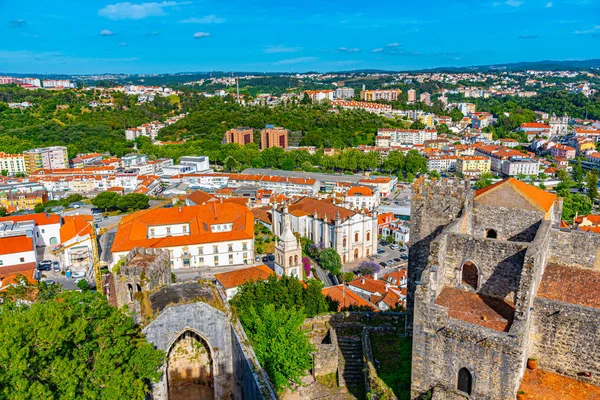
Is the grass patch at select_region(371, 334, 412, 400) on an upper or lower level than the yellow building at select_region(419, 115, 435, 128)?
lower

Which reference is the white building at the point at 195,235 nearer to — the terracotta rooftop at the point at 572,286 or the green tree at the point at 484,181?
the terracotta rooftop at the point at 572,286

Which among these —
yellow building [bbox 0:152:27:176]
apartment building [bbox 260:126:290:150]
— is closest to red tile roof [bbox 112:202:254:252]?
yellow building [bbox 0:152:27:176]

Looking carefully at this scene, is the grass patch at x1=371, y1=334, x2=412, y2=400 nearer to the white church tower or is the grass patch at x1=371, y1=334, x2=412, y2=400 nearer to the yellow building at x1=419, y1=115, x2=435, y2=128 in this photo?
the white church tower

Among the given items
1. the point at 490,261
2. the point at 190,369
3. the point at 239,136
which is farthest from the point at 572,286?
the point at 239,136

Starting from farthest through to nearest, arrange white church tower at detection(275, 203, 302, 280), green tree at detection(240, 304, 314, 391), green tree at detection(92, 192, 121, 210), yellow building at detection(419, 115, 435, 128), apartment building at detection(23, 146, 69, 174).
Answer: yellow building at detection(419, 115, 435, 128) < apartment building at detection(23, 146, 69, 174) < green tree at detection(92, 192, 121, 210) < white church tower at detection(275, 203, 302, 280) < green tree at detection(240, 304, 314, 391)

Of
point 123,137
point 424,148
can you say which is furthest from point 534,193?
point 123,137

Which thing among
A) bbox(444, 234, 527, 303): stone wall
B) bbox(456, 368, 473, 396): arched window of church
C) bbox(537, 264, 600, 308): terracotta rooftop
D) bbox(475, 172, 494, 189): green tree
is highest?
bbox(444, 234, 527, 303): stone wall

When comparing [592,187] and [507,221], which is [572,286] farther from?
[592,187]

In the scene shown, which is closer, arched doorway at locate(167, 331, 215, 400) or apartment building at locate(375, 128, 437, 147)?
arched doorway at locate(167, 331, 215, 400)
